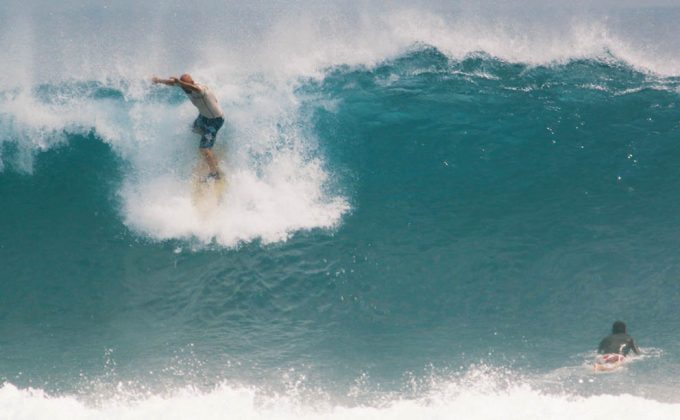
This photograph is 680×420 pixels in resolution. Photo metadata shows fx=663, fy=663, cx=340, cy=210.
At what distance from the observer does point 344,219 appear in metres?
9.83

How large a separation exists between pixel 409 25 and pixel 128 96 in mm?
5997

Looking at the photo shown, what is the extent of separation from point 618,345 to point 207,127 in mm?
6232

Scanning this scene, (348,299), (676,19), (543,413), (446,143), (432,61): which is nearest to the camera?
(543,413)

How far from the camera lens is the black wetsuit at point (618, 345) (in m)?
7.39

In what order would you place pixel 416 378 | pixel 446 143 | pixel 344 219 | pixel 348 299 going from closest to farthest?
→ pixel 416 378 < pixel 348 299 < pixel 344 219 < pixel 446 143

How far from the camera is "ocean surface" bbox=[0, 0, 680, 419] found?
749 centimetres

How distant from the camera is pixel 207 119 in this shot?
31.9ft

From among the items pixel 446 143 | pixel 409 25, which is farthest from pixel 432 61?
pixel 446 143

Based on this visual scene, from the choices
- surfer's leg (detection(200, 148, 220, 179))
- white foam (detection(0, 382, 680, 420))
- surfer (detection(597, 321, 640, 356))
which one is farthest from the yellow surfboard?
surfer (detection(597, 321, 640, 356))

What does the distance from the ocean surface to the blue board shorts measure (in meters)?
0.64

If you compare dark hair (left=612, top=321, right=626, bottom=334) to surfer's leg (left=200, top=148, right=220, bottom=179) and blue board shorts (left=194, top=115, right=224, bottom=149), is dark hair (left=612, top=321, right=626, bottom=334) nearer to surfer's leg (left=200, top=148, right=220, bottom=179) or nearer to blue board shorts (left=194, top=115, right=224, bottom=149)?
surfer's leg (left=200, top=148, right=220, bottom=179)

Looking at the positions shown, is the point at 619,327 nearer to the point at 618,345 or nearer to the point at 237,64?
the point at 618,345

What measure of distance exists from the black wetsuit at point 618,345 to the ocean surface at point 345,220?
29 cm

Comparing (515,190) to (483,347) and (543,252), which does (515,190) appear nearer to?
(543,252)
